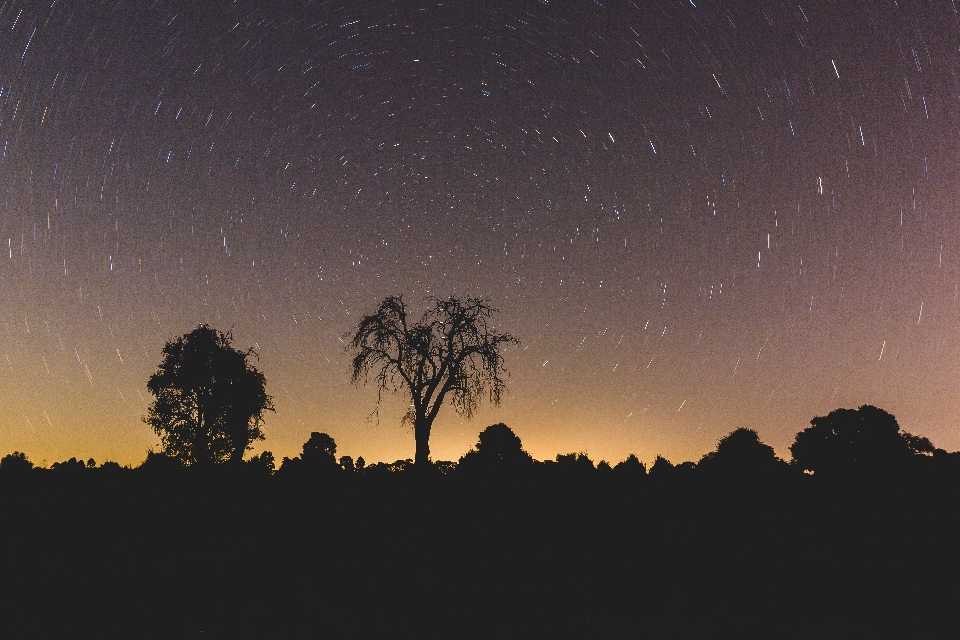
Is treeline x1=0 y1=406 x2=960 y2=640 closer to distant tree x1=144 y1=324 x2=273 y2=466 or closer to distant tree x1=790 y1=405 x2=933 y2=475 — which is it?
distant tree x1=144 y1=324 x2=273 y2=466

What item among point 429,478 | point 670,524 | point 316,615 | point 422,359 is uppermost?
point 422,359

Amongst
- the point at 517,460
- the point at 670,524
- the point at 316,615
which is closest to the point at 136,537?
the point at 316,615

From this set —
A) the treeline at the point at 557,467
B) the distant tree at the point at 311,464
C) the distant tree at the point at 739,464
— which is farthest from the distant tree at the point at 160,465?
the distant tree at the point at 739,464

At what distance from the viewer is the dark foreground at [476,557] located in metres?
7.45

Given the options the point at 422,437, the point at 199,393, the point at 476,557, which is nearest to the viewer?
the point at 476,557

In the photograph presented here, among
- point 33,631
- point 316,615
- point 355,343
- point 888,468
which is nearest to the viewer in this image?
point 33,631

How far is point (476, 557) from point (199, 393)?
107ft

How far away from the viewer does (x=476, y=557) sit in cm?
932

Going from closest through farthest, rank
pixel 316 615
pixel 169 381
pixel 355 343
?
pixel 316 615 → pixel 355 343 → pixel 169 381

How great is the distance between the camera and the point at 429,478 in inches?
456

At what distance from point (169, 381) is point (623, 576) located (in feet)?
114

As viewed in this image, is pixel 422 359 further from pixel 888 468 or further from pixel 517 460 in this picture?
pixel 888 468

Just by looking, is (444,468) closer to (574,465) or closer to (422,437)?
(574,465)

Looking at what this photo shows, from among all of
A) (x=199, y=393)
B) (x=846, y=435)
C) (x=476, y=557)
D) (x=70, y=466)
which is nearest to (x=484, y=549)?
(x=476, y=557)
